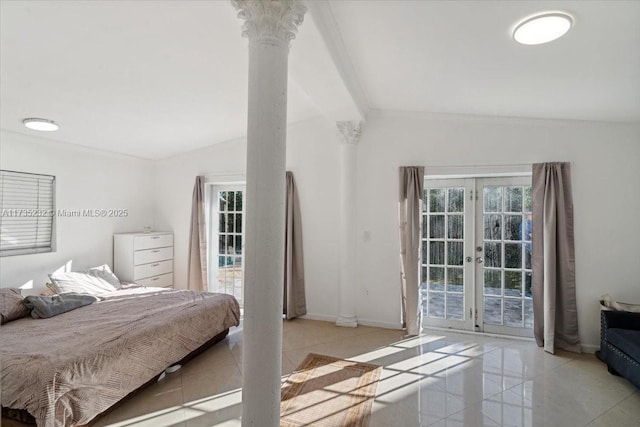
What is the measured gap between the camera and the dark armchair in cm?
263

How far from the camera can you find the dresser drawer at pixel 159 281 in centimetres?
471

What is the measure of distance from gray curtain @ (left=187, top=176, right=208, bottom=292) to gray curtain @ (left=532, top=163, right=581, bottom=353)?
4392mm

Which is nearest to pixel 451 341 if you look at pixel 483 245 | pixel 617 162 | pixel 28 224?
pixel 483 245

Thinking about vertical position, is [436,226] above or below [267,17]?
below

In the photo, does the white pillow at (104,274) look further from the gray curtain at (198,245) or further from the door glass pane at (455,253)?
the door glass pane at (455,253)

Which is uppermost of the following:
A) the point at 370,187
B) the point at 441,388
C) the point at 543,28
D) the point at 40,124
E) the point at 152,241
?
the point at 543,28

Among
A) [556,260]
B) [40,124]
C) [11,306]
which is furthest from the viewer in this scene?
[556,260]

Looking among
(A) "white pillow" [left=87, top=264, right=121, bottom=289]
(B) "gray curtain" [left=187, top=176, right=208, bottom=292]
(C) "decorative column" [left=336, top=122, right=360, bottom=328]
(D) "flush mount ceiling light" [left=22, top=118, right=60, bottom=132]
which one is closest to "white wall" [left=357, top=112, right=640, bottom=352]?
(C) "decorative column" [left=336, top=122, right=360, bottom=328]

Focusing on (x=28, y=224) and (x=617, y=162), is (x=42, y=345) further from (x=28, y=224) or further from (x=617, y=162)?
(x=617, y=162)

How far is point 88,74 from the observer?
266cm

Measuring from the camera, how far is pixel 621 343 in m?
2.79

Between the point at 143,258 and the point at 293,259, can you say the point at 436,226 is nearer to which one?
the point at 293,259

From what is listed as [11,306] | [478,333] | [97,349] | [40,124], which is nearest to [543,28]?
[478,333]

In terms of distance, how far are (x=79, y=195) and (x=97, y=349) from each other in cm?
278
